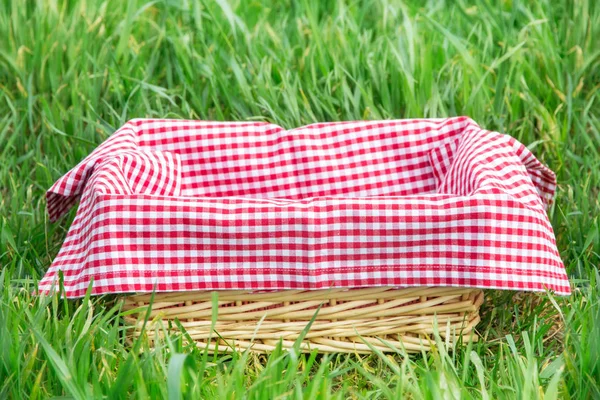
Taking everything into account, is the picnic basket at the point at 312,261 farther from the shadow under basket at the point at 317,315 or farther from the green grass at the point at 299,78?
the green grass at the point at 299,78

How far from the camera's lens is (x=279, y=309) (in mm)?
1553

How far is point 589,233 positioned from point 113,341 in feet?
3.42

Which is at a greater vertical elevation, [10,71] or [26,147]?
[10,71]

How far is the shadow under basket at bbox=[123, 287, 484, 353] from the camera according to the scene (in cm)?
154

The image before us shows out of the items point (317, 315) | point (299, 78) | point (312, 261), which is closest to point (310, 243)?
point (312, 261)

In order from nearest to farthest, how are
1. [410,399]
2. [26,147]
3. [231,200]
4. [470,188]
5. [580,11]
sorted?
[410,399]
[231,200]
[470,188]
[26,147]
[580,11]

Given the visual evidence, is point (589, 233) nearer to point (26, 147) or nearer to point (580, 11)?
point (580, 11)

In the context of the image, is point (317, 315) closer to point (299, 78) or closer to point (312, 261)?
point (312, 261)

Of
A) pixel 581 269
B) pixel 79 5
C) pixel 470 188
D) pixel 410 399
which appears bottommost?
pixel 581 269

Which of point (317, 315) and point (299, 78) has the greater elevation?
point (299, 78)

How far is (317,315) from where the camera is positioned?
1.55 meters

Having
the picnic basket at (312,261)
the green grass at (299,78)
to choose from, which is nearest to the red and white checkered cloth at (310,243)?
the picnic basket at (312,261)

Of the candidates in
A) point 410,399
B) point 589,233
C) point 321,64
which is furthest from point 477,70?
point 410,399

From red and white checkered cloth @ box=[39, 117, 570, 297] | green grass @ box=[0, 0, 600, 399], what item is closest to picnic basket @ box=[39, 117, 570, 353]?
red and white checkered cloth @ box=[39, 117, 570, 297]
